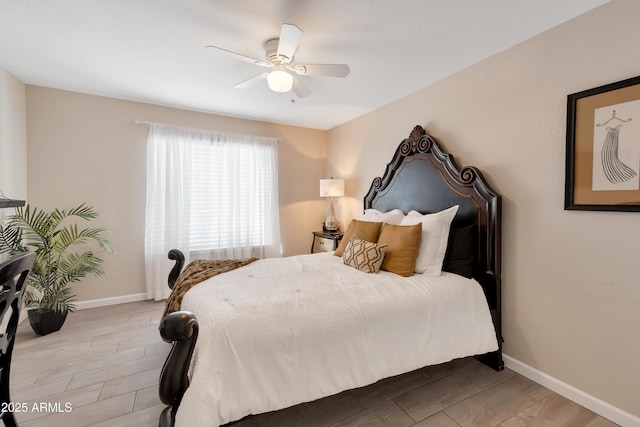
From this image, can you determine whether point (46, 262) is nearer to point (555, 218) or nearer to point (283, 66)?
point (283, 66)

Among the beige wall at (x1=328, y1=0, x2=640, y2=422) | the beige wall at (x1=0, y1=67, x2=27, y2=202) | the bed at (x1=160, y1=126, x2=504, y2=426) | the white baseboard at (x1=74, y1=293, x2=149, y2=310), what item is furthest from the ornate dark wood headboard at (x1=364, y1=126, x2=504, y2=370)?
the beige wall at (x1=0, y1=67, x2=27, y2=202)

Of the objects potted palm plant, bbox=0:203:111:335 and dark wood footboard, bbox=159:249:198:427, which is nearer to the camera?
dark wood footboard, bbox=159:249:198:427

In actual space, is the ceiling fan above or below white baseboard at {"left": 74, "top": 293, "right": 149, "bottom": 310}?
above

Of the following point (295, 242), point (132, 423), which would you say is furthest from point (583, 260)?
point (295, 242)

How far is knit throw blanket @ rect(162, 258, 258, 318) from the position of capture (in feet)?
6.36

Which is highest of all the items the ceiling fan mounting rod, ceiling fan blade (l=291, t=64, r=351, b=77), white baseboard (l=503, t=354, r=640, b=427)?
the ceiling fan mounting rod

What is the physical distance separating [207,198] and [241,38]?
7.60 ft

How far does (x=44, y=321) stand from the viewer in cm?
262

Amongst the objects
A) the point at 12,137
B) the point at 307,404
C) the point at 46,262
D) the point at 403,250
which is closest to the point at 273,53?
the point at 403,250

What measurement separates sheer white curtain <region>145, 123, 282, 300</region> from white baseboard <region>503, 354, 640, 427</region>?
3.13 meters

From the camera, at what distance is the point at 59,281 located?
9.44 feet

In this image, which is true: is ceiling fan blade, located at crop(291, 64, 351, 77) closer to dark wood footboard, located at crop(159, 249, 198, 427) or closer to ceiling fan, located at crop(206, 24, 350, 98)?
ceiling fan, located at crop(206, 24, 350, 98)

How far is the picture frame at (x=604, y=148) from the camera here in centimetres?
159

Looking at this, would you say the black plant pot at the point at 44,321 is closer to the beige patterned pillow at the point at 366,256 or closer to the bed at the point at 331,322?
the bed at the point at 331,322
